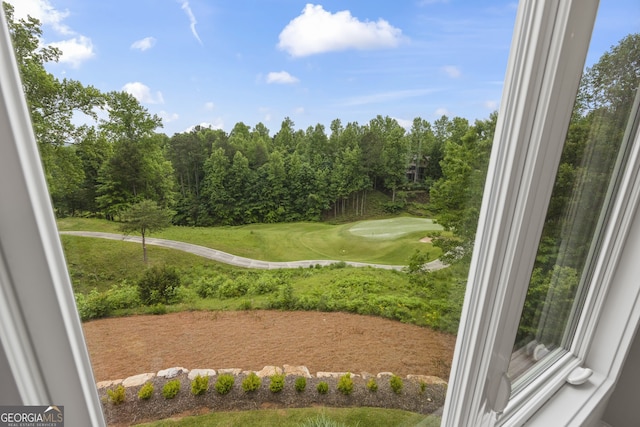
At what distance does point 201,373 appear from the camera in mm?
725

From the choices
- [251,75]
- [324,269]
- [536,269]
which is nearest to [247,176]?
[251,75]

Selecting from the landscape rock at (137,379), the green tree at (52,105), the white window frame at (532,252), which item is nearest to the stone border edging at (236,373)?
the landscape rock at (137,379)

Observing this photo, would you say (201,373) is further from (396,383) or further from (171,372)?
(396,383)

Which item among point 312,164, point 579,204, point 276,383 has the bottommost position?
point 276,383

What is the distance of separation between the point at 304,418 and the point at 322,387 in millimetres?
89

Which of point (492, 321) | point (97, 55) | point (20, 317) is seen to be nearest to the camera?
point (20, 317)

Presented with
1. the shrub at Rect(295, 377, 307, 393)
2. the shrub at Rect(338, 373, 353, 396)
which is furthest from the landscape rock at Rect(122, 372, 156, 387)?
the shrub at Rect(338, 373, 353, 396)

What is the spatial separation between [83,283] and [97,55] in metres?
0.33

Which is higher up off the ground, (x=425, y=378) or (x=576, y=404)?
(x=425, y=378)

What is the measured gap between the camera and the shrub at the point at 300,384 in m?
0.84

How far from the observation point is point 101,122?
1.57 feet

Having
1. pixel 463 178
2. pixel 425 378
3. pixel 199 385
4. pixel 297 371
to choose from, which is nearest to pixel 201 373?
pixel 199 385

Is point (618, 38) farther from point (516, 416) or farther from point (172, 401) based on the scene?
point (172, 401)

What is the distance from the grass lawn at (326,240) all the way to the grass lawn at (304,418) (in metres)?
0.37
